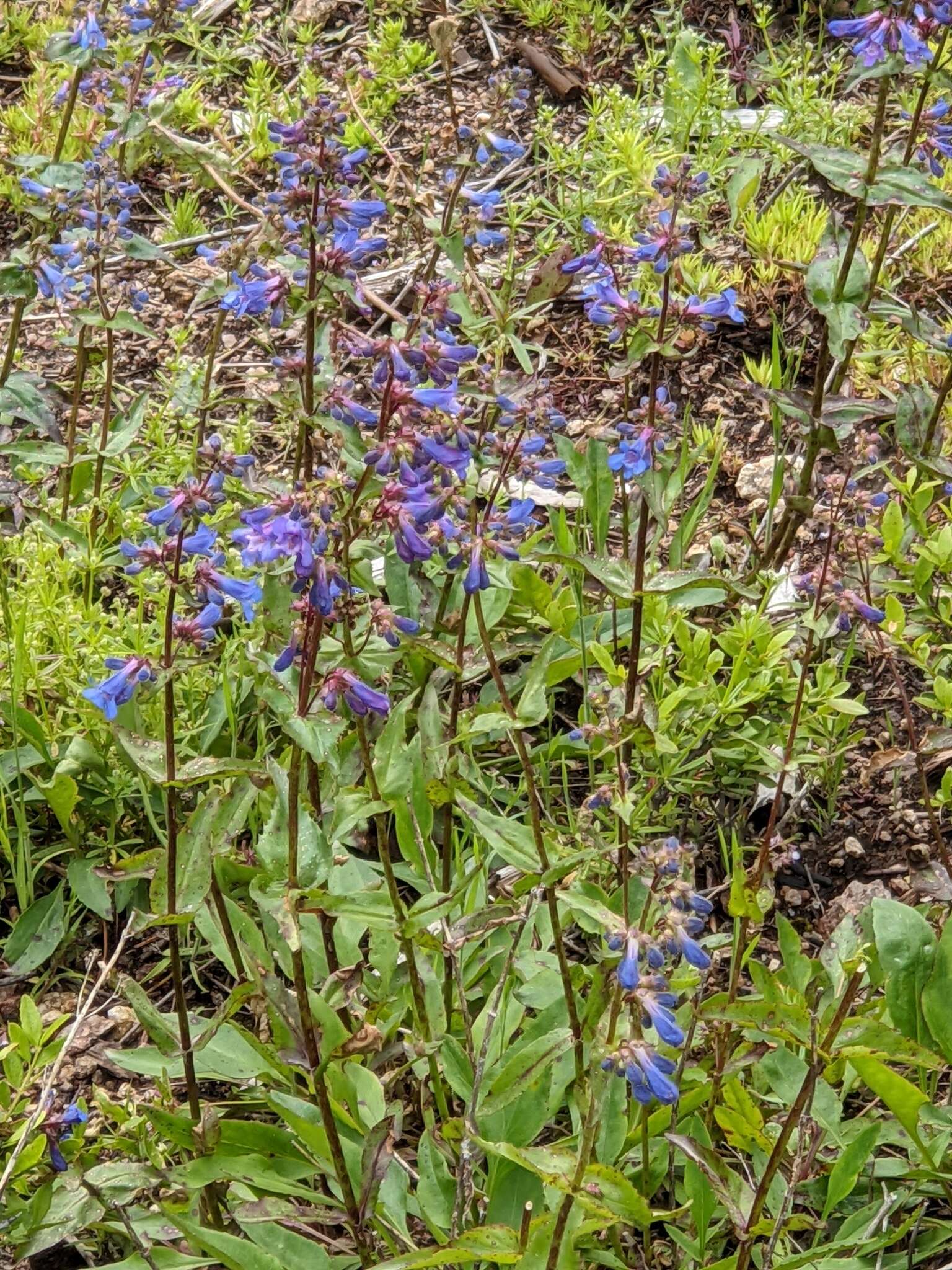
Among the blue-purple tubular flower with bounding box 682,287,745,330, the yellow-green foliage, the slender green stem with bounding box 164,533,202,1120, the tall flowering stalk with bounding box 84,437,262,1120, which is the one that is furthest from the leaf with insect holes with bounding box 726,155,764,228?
the slender green stem with bounding box 164,533,202,1120

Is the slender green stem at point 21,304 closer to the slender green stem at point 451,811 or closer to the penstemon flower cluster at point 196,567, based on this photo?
the penstemon flower cluster at point 196,567

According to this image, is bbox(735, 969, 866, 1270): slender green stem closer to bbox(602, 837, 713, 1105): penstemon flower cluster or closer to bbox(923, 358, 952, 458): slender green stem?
bbox(602, 837, 713, 1105): penstemon flower cluster

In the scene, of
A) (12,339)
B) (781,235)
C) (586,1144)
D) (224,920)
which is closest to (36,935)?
(224,920)

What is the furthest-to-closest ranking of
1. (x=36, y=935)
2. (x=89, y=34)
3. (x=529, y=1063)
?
1. (x=89, y=34)
2. (x=36, y=935)
3. (x=529, y=1063)

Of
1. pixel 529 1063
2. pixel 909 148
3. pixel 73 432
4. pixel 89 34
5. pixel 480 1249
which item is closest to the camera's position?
pixel 480 1249

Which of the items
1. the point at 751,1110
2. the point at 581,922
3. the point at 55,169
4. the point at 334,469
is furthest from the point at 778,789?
the point at 55,169

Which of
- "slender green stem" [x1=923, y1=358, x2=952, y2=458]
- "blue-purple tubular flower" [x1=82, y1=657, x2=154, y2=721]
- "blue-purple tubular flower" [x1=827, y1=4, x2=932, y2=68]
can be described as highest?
"blue-purple tubular flower" [x1=827, y1=4, x2=932, y2=68]

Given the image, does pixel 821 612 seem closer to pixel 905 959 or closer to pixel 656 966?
pixel 905 959

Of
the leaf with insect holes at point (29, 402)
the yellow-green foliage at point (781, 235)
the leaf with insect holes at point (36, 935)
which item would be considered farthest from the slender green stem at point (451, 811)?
the yellow-green foliage at point (781, 235)

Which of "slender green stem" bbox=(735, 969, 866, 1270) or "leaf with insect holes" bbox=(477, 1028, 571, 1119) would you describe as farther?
"leaf with insect holes" bbox=(477, 1028, 571, 1119)

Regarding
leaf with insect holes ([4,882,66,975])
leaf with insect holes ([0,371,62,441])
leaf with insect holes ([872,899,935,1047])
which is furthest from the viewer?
leaf with insect holes ([0,371,62,441])

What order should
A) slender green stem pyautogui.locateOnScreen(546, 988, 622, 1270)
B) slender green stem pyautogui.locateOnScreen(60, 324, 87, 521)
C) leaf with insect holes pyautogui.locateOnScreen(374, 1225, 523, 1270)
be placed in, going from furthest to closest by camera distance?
slender green stem pyautogui.locateOnScreen(60, 324, 87, 521), leaf with insect holes pyautogui.locateOnScreen(374, 1225, 523, 1270), slender green stem pyautogui.locateOnScreen(546, 988, 622, 1270)

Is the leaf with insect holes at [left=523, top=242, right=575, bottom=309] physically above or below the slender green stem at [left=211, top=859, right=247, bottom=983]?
above

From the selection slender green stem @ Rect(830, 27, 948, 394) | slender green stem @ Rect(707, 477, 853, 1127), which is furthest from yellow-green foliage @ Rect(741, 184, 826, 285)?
slender green stem @ Rect(707, 477, 853, 1127)
